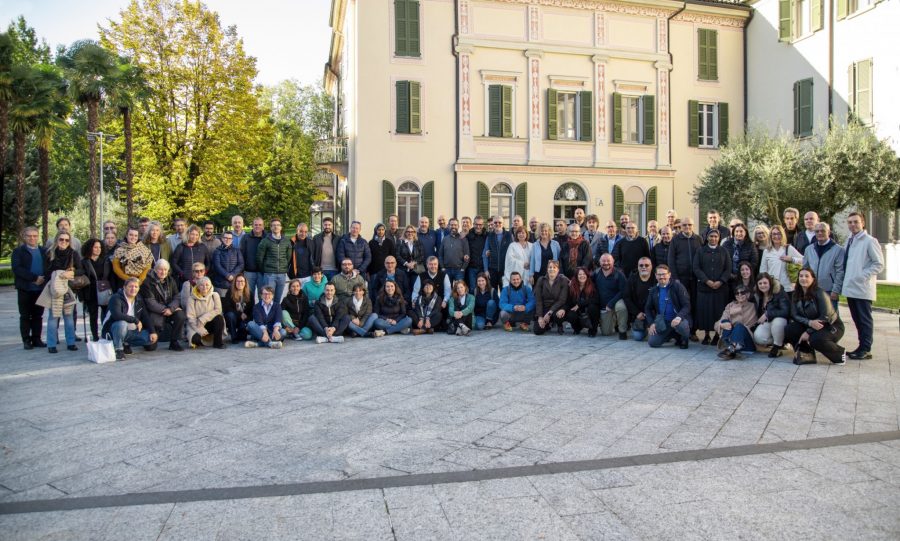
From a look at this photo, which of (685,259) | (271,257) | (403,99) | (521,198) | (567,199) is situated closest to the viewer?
(685,259)

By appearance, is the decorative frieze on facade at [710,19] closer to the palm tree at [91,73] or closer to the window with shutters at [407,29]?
Result: the window with shutters at [407,29]

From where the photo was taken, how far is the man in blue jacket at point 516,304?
12555 mm

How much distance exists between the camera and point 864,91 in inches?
872

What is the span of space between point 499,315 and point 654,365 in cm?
443

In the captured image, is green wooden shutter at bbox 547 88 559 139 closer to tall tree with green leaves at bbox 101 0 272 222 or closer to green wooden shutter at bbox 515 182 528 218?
green wooden shutter at bbox 515 182 528 218

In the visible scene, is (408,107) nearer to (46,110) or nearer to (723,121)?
(723,121)

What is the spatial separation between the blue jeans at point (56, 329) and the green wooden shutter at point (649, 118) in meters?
21.6

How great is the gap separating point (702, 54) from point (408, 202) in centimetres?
1343

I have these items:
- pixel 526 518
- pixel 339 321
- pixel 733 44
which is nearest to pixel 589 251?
pixel 339 321

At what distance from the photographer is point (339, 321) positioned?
1152 centimetres

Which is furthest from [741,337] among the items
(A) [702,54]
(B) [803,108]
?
(A) [702,54]

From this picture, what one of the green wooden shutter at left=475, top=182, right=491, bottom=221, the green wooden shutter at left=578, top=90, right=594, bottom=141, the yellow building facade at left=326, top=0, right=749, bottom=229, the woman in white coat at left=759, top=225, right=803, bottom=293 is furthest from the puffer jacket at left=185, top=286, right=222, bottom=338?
the green wooden shutter at left=578, top=90, right=594, bottom=141

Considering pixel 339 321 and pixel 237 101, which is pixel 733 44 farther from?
pixel 339 321

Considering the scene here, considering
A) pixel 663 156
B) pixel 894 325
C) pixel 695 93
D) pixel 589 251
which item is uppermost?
pixel 695 93
